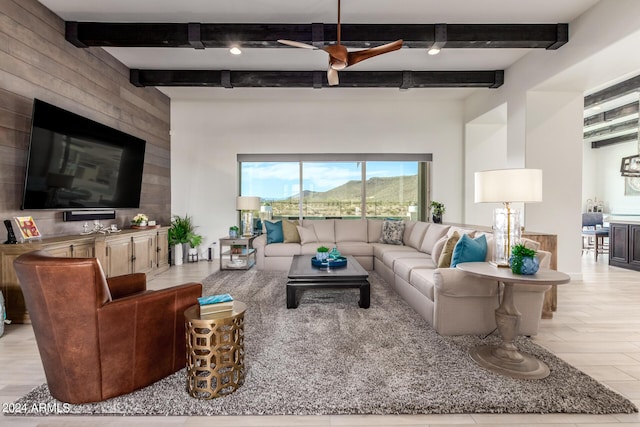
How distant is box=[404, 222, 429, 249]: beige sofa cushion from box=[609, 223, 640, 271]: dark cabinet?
13.0 ft

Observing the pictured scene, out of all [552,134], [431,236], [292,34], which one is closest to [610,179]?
Answer: [552,134]

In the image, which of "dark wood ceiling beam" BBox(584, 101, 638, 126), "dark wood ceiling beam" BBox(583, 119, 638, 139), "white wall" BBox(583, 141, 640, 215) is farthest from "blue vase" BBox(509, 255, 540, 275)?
"white wall" BBox(583, 141, 640, 215)

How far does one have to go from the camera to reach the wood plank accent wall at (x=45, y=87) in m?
3.12

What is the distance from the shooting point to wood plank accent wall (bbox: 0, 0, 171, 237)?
10.2 ft

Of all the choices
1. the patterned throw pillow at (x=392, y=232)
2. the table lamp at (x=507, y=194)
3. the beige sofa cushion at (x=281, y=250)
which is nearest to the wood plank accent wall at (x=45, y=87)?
the beige sofa cushion at (x=281, y=250)

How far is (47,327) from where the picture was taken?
1728 mm

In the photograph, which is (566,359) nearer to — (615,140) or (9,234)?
(9,234)

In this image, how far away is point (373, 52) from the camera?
304 centimetres

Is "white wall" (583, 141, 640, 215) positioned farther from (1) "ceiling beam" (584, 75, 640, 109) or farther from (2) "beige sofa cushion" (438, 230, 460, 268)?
(2) "beige sofa cushion" (438, 230, 460, 268)

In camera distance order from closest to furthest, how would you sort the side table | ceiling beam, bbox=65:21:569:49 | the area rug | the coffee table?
the area rug < the coffee table < ceiling beam, bbox=65:21:569:49 < the side table

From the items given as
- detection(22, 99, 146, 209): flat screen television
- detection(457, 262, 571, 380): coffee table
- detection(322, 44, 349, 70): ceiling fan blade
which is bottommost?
detection(457, 262, 571, 380): coffee table

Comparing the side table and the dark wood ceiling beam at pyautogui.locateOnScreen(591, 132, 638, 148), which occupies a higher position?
the dark wood ceiling beam at pyautogui.locateOnScreen(591, 132, 638, 148)

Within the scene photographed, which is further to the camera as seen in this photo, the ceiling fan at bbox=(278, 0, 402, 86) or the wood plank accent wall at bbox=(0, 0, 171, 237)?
the wood plank accent wall at bbox=(0, 0, 171, 237)

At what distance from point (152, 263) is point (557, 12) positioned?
20.9ft
